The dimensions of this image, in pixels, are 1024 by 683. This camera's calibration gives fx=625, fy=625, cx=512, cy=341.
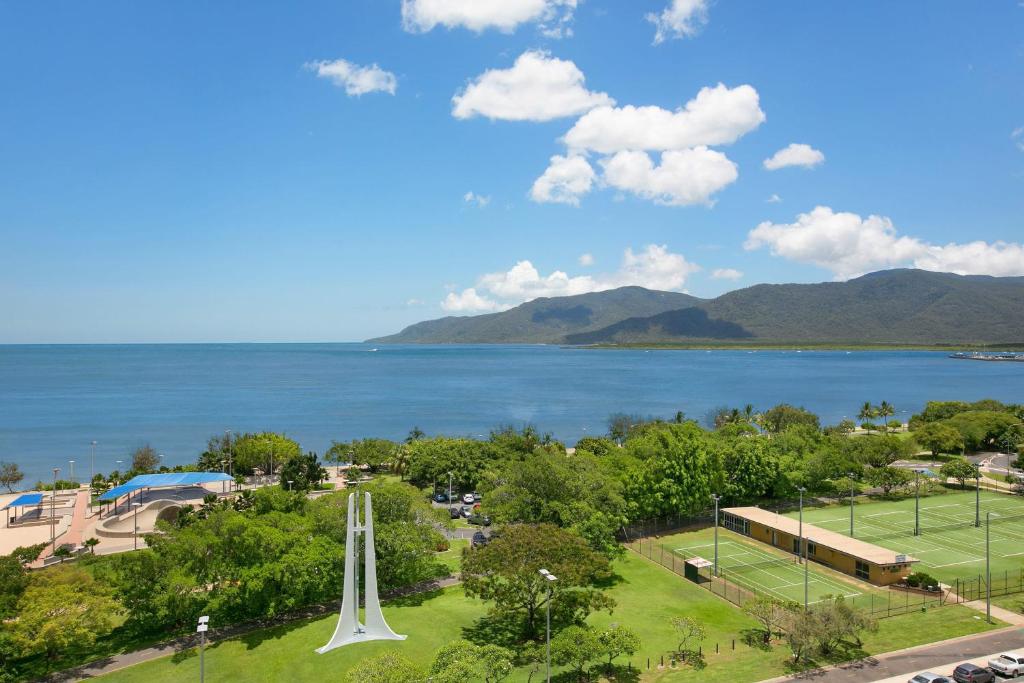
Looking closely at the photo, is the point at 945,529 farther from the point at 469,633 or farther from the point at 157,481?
the point at 157,481

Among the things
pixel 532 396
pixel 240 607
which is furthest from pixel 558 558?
pixel 532 396

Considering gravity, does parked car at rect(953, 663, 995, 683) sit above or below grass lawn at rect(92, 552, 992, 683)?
above

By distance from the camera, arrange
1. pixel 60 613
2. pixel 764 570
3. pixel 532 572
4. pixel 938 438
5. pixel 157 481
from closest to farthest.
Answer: pixel 60 613
pixel 532 572
pixel 764 570
pixel 157 481
pixel 938 438

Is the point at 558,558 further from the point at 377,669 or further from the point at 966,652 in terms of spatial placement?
the point at 966,652

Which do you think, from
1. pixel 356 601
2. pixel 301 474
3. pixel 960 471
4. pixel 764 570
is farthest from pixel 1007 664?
pixel 301 474

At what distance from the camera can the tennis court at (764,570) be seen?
38.6 meters

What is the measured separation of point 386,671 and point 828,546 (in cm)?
3263

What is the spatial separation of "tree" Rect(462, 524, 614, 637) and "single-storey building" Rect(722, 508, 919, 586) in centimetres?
1939

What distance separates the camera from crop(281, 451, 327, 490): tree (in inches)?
2576

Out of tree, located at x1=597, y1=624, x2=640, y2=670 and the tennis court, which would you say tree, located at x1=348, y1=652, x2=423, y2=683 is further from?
the tennis court

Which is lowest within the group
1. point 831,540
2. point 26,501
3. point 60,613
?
point 26,501

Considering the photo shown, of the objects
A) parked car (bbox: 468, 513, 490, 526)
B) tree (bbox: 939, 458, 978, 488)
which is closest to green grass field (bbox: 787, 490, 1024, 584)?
tree (bbox: 939, 458, 978, 488)

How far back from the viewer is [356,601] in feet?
104

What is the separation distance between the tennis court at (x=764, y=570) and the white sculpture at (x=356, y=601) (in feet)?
75.3
